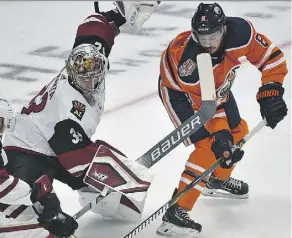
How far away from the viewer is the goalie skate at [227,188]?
4348 mm

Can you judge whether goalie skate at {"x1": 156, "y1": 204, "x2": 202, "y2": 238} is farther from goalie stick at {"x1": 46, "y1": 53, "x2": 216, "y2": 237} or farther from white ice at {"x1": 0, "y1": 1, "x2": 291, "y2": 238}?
goalie stick at {"x1": 46, "y1": 53, "x2": 216, "y2": 237}

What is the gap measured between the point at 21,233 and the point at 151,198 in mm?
906

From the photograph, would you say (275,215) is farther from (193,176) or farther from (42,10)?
(42,10)

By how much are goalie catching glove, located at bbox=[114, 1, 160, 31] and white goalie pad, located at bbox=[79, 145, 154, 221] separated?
674 millimetres

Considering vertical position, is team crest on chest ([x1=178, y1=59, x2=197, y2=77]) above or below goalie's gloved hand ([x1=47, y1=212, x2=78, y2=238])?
above

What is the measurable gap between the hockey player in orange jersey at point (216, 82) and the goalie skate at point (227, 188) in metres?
0.27

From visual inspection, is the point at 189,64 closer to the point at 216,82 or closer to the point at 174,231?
the point at 216,82

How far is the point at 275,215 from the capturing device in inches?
164

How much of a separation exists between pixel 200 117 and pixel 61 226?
79 centimetres

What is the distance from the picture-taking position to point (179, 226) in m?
4.01

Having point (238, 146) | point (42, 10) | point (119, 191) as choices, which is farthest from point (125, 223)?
point (42, 10)

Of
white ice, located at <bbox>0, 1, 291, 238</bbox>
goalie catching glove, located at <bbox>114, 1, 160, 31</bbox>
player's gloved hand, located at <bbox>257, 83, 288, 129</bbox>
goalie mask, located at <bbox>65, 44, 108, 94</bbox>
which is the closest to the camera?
goalie mask, located at <bbox>65, 44, 108, 94</bbox>

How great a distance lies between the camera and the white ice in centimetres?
415

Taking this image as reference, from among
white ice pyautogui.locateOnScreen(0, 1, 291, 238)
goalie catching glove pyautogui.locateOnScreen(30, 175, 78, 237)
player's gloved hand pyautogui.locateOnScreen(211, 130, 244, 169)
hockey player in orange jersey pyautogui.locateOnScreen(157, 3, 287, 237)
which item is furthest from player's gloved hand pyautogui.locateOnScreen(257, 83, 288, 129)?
goalie catching glove pyautogui.locateOnScreen(30, 175, 78, 237)
